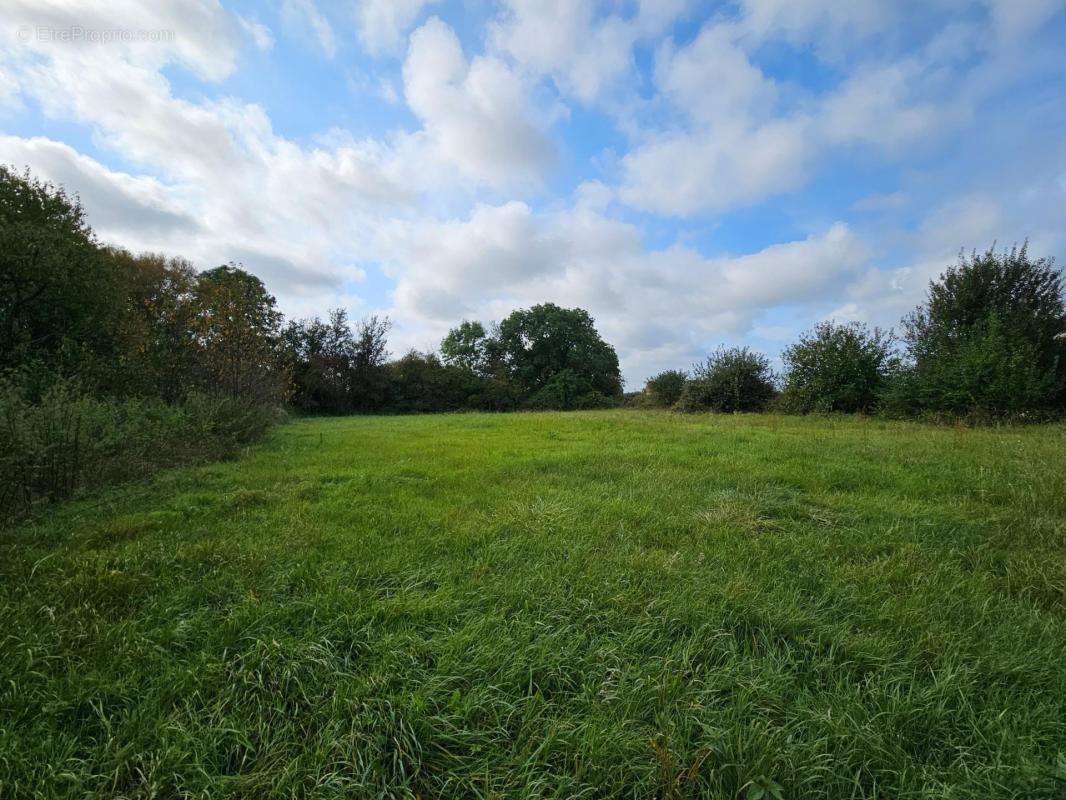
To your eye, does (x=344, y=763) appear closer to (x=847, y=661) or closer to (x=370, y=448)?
(x=847, y=661)

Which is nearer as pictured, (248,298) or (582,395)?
(248,298)

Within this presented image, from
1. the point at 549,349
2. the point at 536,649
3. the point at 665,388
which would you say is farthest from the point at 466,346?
the point at 536,649

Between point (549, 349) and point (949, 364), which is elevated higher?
point (549, 349)

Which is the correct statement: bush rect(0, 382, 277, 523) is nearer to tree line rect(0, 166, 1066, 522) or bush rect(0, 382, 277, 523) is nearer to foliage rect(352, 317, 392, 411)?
tree line rect(0, 166, 1066, 522)

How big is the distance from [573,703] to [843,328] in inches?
831

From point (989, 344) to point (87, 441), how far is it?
68.3ft

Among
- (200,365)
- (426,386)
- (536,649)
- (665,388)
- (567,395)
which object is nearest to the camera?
(536,649)

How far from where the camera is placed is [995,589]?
285cm

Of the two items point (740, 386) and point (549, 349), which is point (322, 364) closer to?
point (549, 349)

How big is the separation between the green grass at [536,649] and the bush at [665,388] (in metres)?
22.1

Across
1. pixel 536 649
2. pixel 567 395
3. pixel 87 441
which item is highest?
pixel 567 395

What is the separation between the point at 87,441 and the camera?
5.13m

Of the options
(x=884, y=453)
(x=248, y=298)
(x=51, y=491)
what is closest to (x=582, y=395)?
(x=248, y=298)

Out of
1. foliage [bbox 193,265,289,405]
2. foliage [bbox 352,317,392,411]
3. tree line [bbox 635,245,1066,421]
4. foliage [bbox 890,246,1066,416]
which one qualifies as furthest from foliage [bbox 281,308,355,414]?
foliage [bbox 890,246,1066,416]
